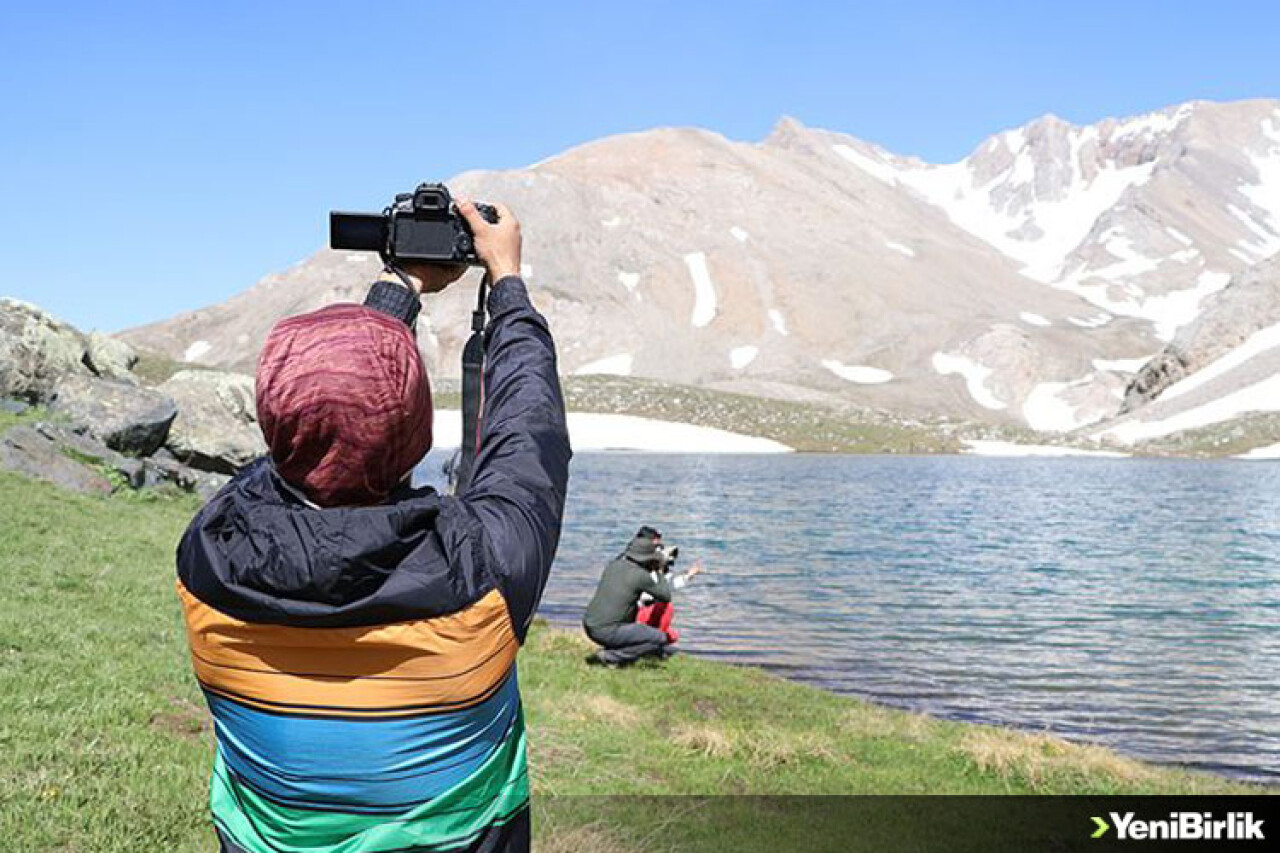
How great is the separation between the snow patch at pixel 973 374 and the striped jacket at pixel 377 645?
192 meters

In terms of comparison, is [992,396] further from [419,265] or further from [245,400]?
[419,265]

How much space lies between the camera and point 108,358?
101 ft

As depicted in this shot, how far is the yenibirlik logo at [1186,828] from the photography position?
30.6ft

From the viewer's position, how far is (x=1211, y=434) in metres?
122

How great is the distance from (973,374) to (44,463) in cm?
18781

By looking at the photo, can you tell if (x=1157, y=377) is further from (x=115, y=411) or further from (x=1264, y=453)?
(x=115, y=411)

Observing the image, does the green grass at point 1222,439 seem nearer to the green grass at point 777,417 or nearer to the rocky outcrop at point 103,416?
the green grass at point 777,417

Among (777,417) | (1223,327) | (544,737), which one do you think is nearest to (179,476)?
(544,737)

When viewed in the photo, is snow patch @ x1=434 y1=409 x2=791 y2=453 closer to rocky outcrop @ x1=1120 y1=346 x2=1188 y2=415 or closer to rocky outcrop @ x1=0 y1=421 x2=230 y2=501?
rocky outcrop @ x1=1120 y1=346 x2=1188 y2=415

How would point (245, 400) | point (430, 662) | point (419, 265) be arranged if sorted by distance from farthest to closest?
point (245, 400) → point (419, 265) → point (430, 662)

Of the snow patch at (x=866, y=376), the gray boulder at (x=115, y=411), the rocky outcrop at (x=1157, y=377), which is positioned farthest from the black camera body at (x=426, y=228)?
the snow patch at (x=866, y=376)

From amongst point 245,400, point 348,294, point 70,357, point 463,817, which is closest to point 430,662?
point 463,817

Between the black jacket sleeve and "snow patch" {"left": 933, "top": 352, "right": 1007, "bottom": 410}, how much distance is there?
191476mm

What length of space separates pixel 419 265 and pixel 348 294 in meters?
196
